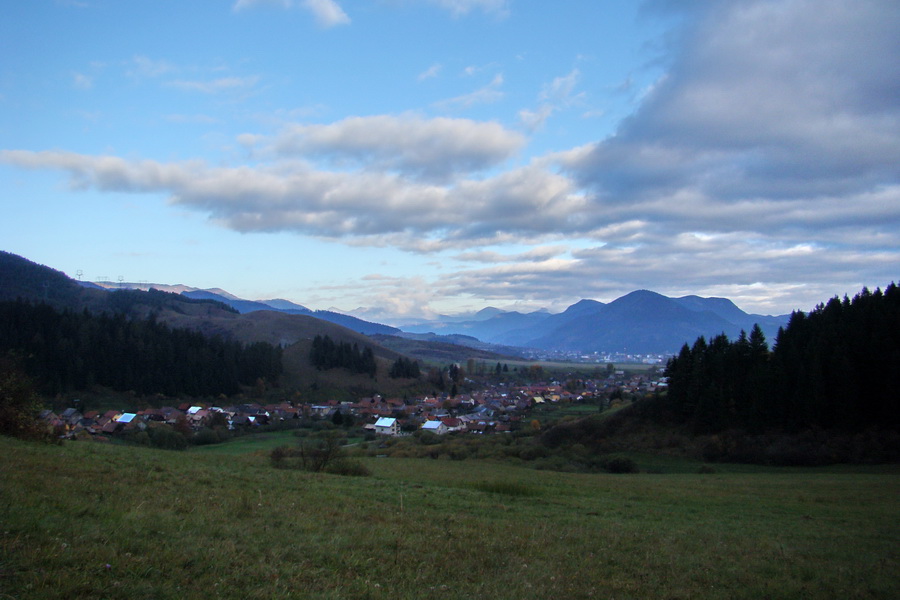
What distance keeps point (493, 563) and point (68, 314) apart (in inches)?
4596

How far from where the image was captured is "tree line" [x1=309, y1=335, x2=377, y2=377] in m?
132

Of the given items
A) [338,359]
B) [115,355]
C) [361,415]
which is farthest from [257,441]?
[338,359]

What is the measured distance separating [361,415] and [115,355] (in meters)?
45.7

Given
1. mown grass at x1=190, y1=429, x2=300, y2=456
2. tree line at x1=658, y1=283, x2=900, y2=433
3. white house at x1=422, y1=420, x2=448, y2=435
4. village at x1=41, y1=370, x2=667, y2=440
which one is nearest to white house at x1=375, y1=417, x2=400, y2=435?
village at x1=41, y1=370, x2=667, y2=440

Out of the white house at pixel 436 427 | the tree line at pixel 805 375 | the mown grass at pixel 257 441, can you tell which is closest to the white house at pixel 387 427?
the white house at pixel 436 427

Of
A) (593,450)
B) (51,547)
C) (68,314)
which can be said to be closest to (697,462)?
(593,450)

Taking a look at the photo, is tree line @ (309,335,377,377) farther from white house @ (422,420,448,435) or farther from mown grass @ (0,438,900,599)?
mown grass @ (0,438,900,599)

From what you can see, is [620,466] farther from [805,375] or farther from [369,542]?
[369,542]

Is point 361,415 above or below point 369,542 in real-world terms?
below

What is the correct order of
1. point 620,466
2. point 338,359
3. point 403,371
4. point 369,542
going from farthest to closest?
1. point 403,371
2. point 338,359
3. point 620,466
4. point 369,542

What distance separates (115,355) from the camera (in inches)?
3570

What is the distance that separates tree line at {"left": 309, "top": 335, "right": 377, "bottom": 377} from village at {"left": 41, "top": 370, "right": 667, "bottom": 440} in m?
21.3

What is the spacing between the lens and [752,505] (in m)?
19.7

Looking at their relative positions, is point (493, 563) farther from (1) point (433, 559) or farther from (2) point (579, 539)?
(2) point (579, 539)
